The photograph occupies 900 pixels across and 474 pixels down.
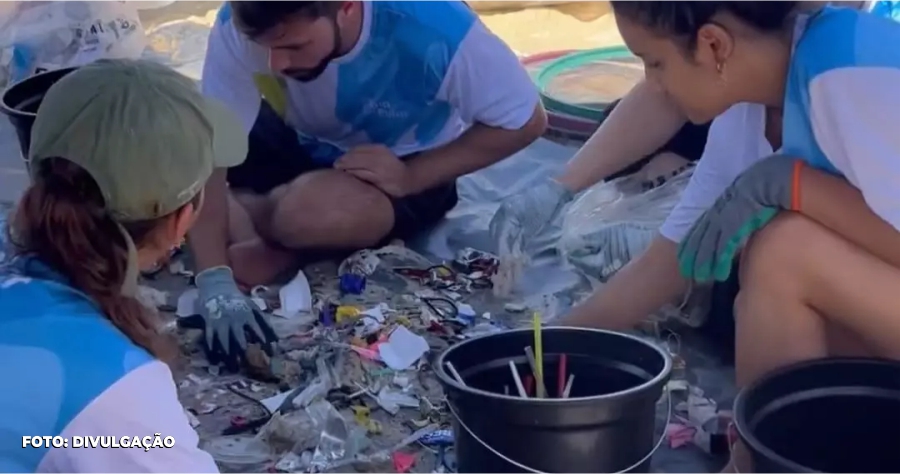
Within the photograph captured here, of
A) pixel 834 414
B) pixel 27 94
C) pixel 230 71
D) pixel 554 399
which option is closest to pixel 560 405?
pixel 554 399

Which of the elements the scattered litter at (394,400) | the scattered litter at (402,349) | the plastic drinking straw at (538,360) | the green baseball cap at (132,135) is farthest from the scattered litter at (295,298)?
the green baseball cap at (132,135)

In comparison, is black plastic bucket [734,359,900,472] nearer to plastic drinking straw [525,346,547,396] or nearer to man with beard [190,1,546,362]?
plastic drinking straw [525,346,547,396]

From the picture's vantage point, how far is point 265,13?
6.17 ft

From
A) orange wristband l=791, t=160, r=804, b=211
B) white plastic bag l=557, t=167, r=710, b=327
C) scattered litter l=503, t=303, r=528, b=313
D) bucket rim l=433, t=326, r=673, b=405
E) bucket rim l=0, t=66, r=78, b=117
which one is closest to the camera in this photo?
bucket rim l=433, t=326, r=673, b=405

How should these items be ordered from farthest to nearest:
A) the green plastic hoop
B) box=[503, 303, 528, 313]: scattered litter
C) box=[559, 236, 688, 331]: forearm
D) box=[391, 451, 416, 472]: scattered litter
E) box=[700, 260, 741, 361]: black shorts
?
the green plastic hoop
box=[503, 303, 528, 313]: scattered litter
box=[700, 260, 741, 361]: black shorts
box=[559, 236, 688, 331]: forearm
box=[391, 451, 416, 472]: scattered litter

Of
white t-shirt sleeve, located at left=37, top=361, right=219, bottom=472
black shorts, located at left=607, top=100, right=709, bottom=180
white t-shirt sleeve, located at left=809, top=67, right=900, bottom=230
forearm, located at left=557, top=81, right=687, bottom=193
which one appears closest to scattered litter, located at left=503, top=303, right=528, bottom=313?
forearm, located at left=557, top=81, right=687, bottom=193

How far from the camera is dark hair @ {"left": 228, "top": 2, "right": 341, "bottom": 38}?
188 centimetres

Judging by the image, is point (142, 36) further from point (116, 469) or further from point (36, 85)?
point (116, 469)

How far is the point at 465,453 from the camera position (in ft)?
4.75

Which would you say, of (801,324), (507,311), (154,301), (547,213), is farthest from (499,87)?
(801,324)

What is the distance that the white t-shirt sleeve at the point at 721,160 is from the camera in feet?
5.44

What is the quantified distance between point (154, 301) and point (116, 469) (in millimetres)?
1045

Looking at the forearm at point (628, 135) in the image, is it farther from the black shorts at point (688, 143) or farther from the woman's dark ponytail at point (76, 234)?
the woman's dark ponytail at point (76, 234)

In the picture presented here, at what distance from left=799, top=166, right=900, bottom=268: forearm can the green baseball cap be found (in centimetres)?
70
